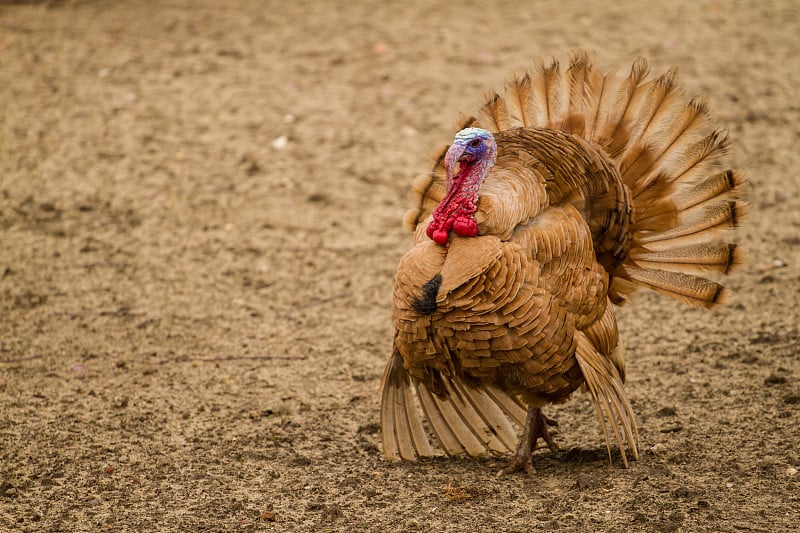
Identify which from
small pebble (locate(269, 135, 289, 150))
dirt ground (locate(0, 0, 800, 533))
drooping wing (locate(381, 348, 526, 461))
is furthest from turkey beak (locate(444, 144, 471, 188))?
small pebble (locate(269, 135, 289, 150))

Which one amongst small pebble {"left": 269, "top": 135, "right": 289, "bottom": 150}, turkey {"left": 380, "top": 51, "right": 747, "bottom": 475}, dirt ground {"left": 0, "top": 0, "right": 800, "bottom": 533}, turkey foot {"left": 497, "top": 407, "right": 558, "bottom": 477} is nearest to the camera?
turkey {"left": 380, "top": 51, "right": 747, "bottom": 475}

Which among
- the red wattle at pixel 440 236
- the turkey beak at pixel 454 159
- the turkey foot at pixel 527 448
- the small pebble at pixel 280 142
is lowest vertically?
the turkey foot at pixel 527 448

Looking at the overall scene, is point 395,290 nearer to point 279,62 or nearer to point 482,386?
point 482,386

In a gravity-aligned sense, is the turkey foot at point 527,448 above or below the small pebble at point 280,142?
below

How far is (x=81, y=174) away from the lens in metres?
7.71

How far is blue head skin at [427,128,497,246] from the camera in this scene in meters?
3.88

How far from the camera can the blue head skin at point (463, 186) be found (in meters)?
3.88

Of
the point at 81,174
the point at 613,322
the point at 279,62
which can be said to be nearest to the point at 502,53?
the point at 279,62

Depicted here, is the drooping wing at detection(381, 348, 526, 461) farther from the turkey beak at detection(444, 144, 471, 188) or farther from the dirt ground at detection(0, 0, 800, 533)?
the turkey beak at detection(444, 144, 471, 188)

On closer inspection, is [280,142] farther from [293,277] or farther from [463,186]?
[463,186]

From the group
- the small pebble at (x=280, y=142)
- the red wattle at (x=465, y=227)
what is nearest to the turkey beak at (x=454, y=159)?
the red wattle at (x=465, y=227)

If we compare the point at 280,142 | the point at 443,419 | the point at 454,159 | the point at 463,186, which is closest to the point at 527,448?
the point at 443,419

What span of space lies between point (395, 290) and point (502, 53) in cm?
638

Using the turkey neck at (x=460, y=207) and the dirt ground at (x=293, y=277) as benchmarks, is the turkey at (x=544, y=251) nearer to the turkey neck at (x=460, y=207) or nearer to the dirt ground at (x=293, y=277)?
the turkey neck at (x=460, y=207)
